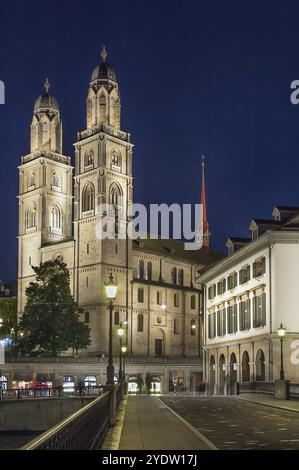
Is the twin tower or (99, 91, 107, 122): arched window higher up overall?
(99, 91, 107, 122): arched window

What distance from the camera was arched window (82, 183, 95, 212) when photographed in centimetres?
10988

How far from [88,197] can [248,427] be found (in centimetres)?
8860

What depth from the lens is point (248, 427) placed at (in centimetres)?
2408

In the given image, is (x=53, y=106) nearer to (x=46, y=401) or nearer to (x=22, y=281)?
(x=22, y=281)

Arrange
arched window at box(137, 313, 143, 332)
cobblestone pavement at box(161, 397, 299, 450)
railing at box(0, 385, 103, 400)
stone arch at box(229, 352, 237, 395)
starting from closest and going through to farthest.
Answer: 1. cobblestone pavement at box(161, 397, 299, 450)
2. railing at box(0, 385, 103, 400)
3. stone arch at box(229, 352, 237, 395)
4. arched window at box(137, 313, 143, 332)

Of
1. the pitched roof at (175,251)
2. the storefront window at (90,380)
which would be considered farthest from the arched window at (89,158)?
the storefront window at (90,380)

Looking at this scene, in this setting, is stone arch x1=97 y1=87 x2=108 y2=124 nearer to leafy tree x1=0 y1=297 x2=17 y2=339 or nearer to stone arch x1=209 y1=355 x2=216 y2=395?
leafy tree x1=0 y1=297 x2=17 y2=339

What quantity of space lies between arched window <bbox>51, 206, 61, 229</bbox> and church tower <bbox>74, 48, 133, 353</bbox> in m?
7.86

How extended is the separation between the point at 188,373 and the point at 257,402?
2461 inches

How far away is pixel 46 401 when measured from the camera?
59.7 m

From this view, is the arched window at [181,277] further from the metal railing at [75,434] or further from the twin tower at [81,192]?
the metal railing at [75,434]

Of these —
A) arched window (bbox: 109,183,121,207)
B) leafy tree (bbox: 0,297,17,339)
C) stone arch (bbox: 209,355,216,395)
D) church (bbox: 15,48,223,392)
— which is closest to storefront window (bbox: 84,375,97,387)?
church (bbox: 15,48,223,392)

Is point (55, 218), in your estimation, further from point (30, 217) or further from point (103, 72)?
point (103, 72)
